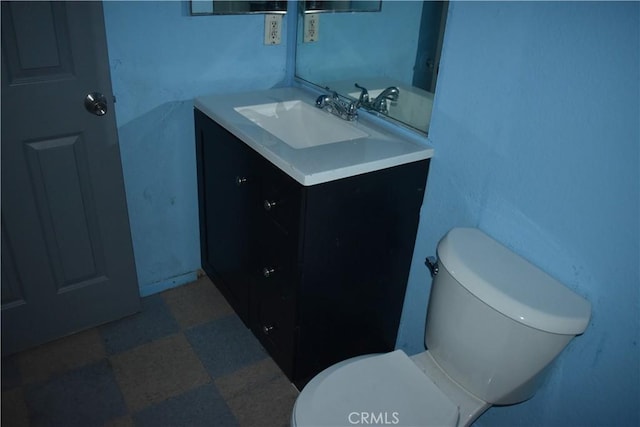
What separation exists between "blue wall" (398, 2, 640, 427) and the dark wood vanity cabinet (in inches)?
9.7

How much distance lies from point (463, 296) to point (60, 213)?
1307mm

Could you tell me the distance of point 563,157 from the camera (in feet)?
3.49

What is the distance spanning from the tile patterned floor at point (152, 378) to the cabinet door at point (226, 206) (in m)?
0.18

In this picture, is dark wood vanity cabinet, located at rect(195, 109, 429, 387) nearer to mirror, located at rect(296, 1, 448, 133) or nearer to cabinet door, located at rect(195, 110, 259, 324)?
cabinet door, located at rect(195, 110, 259, 324)

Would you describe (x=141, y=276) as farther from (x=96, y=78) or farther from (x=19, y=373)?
(x=96, y=78)

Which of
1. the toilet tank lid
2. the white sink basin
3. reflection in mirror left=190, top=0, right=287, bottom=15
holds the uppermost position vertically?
reflection in mirror left=190, top=0, right=287, bottom=15

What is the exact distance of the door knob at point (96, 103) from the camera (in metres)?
1.48

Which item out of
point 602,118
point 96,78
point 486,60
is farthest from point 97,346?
point 602,118

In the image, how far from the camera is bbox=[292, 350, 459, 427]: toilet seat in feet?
3.66

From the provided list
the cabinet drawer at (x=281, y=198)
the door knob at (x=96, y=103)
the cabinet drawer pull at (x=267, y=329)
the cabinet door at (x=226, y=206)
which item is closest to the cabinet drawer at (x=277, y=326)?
the cabinet drawer pull at (x=267, y=329)

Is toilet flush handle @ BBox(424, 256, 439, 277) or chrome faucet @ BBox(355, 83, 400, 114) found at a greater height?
chrome faucet @ BBox(355, 83, 400, 114)

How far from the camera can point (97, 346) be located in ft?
5.86

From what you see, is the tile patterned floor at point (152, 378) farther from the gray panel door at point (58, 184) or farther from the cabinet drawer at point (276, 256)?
the cabinet drawer at point (276, 256)

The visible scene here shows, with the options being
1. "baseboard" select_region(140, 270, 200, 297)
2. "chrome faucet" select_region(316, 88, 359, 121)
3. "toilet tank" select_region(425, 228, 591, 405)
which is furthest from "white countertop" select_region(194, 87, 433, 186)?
"baseboard" select_region(140, 270, 200, 297)
